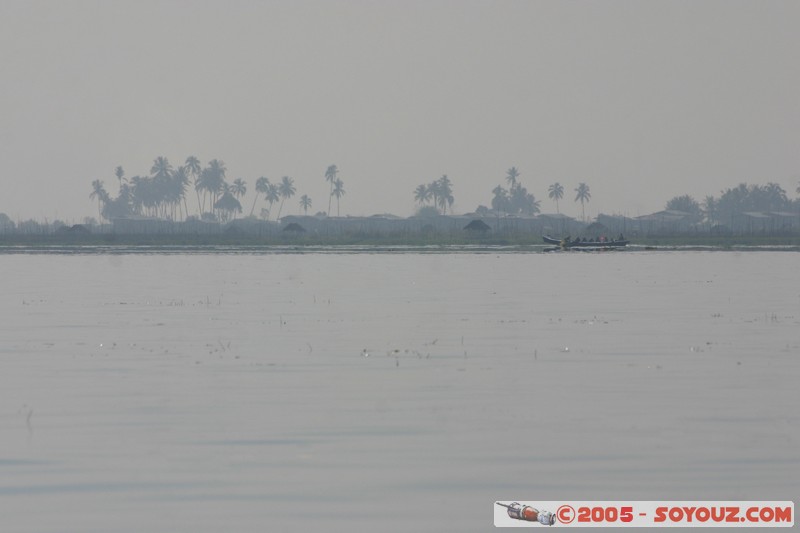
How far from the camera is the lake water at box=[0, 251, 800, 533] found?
15.2 m

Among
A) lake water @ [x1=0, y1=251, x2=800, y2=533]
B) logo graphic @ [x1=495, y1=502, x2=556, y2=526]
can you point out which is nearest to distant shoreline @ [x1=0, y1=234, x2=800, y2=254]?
lake water @ [x1=0, y1=251, x2=800, y2=533]

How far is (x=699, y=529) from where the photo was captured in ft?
43.9

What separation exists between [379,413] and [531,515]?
301 inches

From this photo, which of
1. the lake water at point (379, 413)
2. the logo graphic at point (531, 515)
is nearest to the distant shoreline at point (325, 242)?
the lake water at point (379, 413)

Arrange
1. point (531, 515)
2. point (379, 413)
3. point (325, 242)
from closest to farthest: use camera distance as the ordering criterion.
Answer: point (531, 515), point (379, 413), point (325, 242)

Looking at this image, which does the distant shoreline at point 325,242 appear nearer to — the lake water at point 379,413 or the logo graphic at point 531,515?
the lake water at point 379,413

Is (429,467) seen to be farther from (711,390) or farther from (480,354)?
(480,354)

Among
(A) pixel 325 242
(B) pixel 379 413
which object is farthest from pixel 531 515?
(A) pixel 325 242

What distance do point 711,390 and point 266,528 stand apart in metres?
11.7

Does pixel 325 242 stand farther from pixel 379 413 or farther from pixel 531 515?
pixel 531 515

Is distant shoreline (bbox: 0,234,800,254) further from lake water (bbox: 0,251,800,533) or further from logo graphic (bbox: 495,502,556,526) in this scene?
logo graphic (bbox: 495,502,556,526)

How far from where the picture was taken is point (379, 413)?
21.3 meters

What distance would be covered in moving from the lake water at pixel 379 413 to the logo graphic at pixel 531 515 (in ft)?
1.18

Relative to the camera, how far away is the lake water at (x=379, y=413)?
49.7 ft
